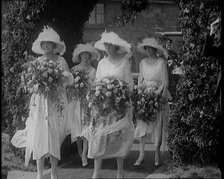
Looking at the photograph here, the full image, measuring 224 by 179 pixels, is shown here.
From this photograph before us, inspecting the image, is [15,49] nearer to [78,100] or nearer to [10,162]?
[78,100]

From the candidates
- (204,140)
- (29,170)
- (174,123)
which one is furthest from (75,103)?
(204,140)

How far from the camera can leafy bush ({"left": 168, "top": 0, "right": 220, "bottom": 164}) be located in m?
7.10

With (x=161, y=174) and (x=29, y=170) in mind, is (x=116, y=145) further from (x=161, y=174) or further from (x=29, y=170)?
(x=29, y=170)

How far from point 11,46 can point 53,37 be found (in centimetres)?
122

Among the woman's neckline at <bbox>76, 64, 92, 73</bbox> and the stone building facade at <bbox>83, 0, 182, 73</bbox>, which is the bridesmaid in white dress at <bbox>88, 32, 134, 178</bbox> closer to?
the woman's neckline at <bbox>76, 64, 92, 73</bbox>

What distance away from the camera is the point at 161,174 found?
7.35 meters

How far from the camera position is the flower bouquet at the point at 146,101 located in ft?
27.4

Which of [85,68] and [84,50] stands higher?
[84,50]

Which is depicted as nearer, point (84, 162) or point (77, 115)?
point (84, 162)

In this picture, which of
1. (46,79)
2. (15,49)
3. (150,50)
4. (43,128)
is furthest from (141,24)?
(43,128)

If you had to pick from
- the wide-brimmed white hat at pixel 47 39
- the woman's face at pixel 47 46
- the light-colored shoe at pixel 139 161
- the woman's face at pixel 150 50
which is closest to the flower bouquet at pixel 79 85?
the wide-brimmed white hat at pixel 47 39

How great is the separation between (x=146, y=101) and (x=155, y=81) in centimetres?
43

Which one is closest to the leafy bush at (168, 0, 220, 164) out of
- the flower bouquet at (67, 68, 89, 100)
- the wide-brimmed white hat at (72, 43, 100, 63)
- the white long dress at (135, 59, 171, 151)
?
the white long dress at (135, 59, 171, 151)

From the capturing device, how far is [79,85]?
8.52 meters
